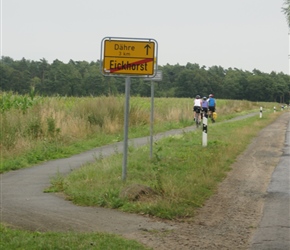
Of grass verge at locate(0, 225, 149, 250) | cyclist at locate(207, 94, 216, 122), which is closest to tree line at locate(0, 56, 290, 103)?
cyclist at locate(207, 94, 216, 122)

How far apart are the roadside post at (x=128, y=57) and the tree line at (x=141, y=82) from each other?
31.2 metres

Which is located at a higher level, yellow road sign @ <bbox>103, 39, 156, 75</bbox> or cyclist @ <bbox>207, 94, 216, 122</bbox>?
yellow road sign @ <bbox>103, 39, 156, 75</bbox>

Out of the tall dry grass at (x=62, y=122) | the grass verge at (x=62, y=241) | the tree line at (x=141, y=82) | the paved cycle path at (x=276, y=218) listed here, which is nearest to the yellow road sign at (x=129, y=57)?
the paved cycle path at (x=276, y=218)

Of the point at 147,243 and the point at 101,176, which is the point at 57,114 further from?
the point at 147,243

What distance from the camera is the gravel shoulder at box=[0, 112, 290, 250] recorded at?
22.0 feet

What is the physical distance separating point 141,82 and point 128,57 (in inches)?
2292

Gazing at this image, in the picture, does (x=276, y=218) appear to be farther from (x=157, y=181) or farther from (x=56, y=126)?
(x=56, y=126)

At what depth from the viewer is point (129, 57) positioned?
10.0 m

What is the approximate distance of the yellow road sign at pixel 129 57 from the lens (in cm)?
1000

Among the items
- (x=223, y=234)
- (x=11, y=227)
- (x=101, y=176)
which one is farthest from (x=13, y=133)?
(x=223, y=234)

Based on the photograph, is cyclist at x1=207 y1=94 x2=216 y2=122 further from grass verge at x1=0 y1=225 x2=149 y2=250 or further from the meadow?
grass verge at x1=0 y1=225 x2=149 y2=250

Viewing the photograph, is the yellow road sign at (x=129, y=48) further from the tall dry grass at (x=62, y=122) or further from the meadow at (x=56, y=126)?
the tall dry grass at (x=62, y=122)

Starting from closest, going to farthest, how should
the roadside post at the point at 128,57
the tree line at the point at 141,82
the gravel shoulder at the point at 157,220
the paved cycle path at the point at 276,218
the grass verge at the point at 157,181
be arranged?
1. the paved cycle path at the point at 276,218
2. the gravel shoulder at the point at 157,220
3. the grass verge at the point at 157,181
4. the roadside post at the point at 128,57
5. the tree line at the point at 141,82

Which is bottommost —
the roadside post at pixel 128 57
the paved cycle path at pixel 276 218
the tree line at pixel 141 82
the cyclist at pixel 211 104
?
the paved cycle path at pixel 276 218
